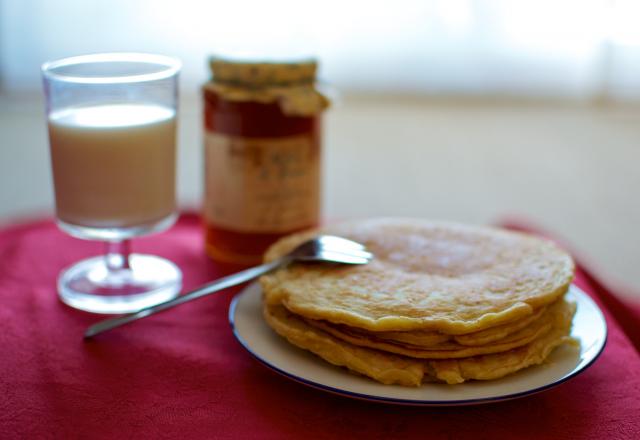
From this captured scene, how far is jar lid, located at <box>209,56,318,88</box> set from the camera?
1.03m

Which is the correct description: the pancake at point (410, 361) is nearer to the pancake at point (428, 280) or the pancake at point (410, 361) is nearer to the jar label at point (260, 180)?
the pancake at point (428, 280)

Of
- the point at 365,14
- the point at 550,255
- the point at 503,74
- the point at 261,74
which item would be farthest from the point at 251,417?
the point at 503,74

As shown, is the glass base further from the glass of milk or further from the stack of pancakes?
the stack of pancakes

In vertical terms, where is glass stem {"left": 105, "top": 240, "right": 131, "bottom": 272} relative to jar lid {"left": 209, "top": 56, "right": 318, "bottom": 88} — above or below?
below

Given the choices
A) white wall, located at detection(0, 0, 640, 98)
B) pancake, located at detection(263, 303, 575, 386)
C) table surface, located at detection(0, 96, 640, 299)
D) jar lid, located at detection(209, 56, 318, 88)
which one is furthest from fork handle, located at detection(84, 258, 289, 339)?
white wall, located at detection(0, 0, 640, 98)

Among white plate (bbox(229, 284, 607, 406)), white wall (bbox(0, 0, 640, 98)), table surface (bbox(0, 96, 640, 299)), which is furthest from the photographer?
white wall (bbox(0, 0, 640, 98))

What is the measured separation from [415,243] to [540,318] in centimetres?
19

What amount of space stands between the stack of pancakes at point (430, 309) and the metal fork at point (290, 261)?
0.01m

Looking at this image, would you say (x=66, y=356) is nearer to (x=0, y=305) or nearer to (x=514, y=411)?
(x=0, y=305)

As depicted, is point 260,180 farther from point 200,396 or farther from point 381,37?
point 381,37

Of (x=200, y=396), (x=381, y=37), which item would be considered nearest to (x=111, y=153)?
(x=200, y=396)

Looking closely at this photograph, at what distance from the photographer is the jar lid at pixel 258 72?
1028mm

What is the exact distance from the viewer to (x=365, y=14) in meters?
2.89

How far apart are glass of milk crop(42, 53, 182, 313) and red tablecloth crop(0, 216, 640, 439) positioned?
7 cm
